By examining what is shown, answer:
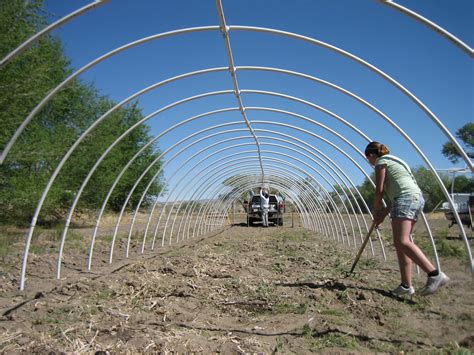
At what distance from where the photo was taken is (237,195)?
2386 centimetres

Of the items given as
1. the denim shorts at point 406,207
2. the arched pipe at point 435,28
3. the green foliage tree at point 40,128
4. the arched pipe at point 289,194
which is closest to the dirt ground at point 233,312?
the denim shorts at point 406,207

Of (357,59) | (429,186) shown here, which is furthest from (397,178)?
(429,186)

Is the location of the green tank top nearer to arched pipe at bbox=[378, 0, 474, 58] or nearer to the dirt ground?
the dirt ground

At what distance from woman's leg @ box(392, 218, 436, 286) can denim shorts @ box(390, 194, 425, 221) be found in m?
0.06

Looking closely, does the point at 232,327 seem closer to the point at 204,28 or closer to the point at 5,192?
the point at 204,28

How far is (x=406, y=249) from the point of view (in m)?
4.60

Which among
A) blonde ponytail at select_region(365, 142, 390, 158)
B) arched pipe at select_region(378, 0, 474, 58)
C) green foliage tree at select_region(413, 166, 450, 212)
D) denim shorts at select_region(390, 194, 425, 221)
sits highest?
green foliage tree at select_region(413, 166, 450, 212)

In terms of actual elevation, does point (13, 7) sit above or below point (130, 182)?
above

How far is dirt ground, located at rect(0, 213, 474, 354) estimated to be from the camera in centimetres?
360

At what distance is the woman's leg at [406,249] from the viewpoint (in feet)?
14.9

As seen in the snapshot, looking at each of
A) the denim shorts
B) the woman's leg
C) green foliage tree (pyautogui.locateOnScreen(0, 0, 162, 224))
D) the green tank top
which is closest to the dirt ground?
the woman's leg

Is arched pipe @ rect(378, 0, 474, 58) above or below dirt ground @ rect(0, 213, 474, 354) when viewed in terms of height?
above

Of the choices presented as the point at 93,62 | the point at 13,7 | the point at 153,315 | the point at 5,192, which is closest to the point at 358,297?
the point at 153,315

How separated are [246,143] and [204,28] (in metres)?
7.70
